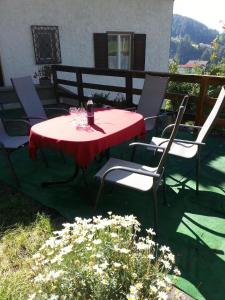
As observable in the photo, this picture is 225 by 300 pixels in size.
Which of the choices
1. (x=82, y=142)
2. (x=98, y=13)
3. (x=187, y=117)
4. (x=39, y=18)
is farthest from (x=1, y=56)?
(x=82, y=142)

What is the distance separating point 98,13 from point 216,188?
7151mm

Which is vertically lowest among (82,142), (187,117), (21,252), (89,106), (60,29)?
(21,252)

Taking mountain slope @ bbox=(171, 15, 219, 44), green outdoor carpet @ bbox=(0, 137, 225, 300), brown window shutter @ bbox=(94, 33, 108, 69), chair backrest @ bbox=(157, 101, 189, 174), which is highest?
mountain slope @ bbox=(171, 15, 219, 44)

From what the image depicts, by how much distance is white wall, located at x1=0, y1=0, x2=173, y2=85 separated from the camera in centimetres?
719

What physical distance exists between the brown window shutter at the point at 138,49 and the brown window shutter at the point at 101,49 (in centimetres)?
118

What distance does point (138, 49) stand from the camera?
9.65 metres

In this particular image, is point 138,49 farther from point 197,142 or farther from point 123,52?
point 197,142

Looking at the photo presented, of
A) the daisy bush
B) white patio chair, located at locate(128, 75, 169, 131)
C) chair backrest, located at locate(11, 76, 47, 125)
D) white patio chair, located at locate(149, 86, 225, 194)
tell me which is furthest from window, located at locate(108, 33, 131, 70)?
the daisy bush

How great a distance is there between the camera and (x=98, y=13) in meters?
8.61

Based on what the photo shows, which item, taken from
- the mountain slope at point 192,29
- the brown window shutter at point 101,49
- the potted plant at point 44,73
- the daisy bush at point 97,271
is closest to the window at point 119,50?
the brown window shutter at point 101,49

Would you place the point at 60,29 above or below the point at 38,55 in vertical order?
above

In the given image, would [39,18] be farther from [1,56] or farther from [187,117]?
[187,117]

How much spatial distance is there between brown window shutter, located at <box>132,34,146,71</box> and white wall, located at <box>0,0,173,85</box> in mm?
311

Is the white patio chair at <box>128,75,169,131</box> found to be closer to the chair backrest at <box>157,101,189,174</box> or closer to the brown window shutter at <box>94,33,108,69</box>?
the chair backrest at <box>157,101,189,174</box>
